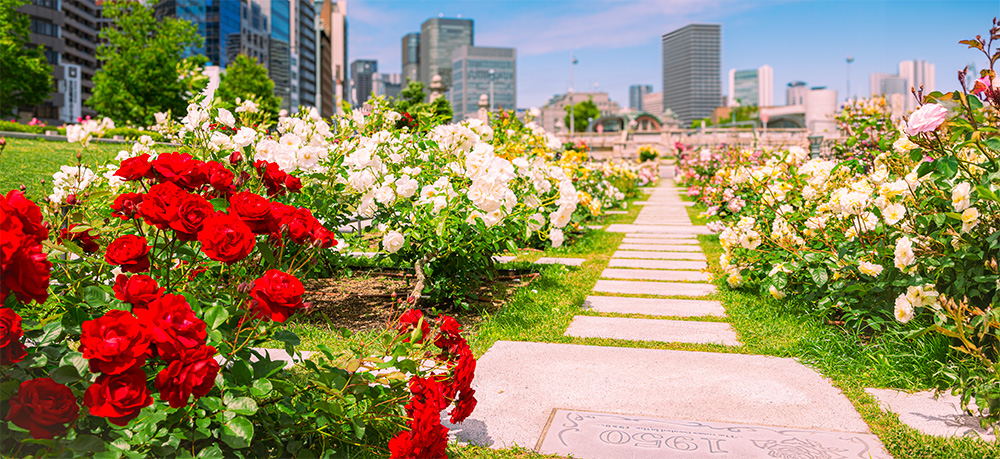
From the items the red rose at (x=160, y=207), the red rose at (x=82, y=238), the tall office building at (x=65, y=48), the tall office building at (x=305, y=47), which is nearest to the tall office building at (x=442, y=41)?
the tall office building at (x=305, y=47)

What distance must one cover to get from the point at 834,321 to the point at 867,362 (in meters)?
0.79

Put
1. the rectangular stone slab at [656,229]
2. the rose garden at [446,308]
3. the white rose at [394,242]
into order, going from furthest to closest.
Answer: the rectangular stone slab at [656,229], the white rose at [394,242], the rose garden at [446,308]

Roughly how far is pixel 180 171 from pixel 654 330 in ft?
10.2

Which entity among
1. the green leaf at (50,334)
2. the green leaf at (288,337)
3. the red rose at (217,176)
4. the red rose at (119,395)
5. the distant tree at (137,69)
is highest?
the distant tree at (137,69)

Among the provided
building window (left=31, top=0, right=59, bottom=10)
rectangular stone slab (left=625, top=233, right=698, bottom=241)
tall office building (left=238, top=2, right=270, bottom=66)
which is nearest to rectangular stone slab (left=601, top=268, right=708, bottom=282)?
rectangular stone slab (left=625, top=233, right=698, bottom=241)

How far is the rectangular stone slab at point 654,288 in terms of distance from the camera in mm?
5699

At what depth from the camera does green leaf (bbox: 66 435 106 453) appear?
5.80ft

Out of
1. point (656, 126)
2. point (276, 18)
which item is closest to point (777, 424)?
point (656, 126)

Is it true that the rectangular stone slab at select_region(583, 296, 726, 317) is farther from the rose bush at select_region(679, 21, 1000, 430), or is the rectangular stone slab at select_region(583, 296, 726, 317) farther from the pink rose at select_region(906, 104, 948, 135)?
the pink rose at select_region(906, 104, 948, 135)

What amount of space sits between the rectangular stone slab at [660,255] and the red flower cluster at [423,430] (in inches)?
231

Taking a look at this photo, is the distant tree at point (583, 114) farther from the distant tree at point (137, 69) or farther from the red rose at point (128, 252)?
the red rose at point (128, 252)

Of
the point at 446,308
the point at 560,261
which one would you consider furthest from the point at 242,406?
the point at 560,261

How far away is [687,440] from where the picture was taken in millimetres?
2574

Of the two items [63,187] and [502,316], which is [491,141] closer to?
[502,316]
